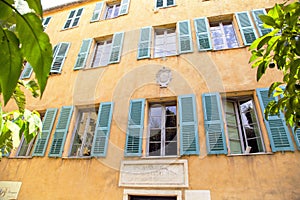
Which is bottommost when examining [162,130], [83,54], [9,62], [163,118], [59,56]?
[9,62]

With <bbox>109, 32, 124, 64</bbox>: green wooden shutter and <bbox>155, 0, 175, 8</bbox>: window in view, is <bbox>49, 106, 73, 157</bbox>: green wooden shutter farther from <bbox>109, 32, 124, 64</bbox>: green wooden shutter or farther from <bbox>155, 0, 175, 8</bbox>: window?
<bbox>155, 0, 175, 8</bbox>: window

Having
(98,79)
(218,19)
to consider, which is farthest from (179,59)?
(98,79)

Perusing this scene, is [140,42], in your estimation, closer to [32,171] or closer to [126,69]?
[126,69]

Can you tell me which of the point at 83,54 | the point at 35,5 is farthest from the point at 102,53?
the point at 35,5

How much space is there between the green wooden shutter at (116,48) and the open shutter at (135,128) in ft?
6.60

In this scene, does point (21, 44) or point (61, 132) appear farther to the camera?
point (61, 132)

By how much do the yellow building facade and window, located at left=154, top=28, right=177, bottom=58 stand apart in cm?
4

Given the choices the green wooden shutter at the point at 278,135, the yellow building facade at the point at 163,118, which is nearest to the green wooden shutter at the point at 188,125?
the yellow building facade at the point at 163,118

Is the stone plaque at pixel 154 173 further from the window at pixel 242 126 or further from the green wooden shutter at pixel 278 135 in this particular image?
the green wooden shutter at pixel 278 135

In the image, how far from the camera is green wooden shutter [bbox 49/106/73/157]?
5574 millimetres

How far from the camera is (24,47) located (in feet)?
1.38

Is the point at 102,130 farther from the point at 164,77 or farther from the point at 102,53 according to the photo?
the point at 102,53

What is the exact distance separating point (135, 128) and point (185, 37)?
3582 millimetres

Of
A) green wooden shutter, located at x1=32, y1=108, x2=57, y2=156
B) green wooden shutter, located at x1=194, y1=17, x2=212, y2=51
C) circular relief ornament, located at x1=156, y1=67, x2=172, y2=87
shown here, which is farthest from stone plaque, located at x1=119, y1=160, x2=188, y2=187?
green wooden shutter, located at x1=194, y1=17, x2=212, y2=51
